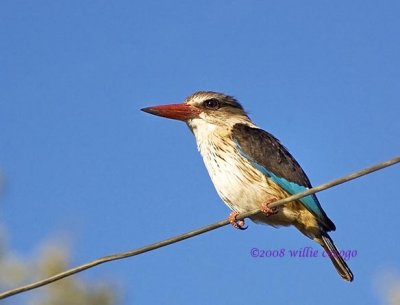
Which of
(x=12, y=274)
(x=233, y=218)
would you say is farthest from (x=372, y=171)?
(x=12, y=274)

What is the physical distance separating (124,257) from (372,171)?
4.96 feet

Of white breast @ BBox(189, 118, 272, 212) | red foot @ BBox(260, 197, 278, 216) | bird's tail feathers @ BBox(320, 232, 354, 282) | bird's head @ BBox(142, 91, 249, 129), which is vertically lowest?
bird's tail feathers @ BBox(320, 232, 354, 282)

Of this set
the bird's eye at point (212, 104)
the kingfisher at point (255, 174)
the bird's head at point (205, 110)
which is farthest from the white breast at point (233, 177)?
the bird's eye at point (212, 104)

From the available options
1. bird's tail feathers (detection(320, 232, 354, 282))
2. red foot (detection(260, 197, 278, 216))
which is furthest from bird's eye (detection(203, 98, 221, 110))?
bird's tail feathers (detection(320, 232, 354, 282))

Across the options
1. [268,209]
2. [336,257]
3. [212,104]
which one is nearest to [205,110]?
[212,104]

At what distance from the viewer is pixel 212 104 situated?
8867 mm

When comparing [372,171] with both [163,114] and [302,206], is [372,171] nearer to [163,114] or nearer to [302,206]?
[302,206]

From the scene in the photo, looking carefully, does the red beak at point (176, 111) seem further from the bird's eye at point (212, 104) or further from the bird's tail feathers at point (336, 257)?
the bird's tail feathers at point (336, 257)

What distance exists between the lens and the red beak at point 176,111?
8.48 metres

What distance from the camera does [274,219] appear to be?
8.09m

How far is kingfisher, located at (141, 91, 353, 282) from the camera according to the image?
26.1 ft

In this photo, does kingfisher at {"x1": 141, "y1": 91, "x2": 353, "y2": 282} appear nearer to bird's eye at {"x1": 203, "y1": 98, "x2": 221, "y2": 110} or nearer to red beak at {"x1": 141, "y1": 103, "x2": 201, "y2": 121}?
red beak at {"x1": 141, "y1": 103, "x2": 201, "y2": 121}

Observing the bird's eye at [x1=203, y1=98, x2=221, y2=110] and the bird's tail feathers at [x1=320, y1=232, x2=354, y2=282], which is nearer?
the bird's tail feathers at [x1=320, y1=232, x2=354, y2=282]

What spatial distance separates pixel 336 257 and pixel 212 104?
6.22 feet
